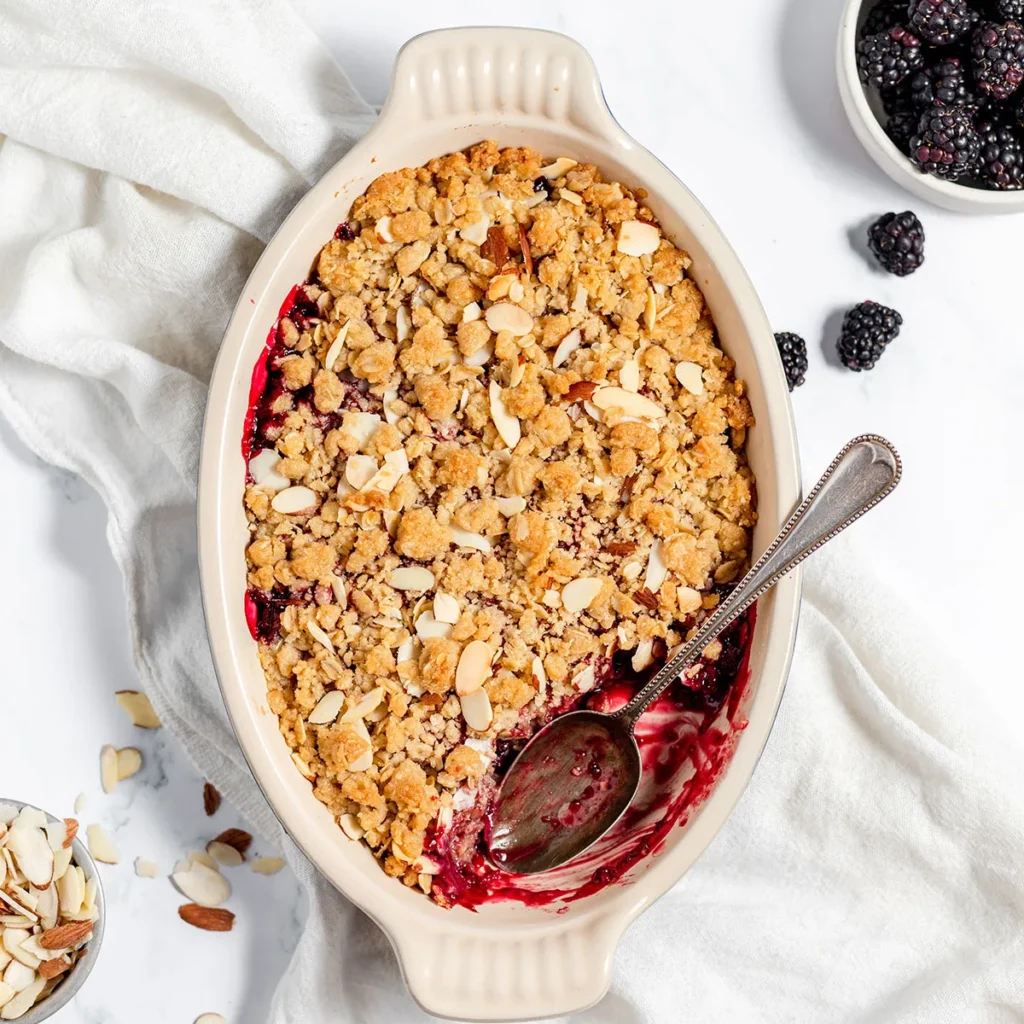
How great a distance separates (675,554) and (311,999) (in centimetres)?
76

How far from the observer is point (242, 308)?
1300 mm

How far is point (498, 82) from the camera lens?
4.27 ft

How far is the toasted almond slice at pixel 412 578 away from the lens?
4.37 feet

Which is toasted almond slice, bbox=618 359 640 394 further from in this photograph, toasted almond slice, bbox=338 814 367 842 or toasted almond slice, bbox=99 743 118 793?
toasted almond slice, bbox=99 743 118 793

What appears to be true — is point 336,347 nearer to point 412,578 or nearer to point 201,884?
point 412,578

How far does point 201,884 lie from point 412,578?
24.1 inches

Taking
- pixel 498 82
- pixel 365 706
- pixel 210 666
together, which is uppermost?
pixel 498 82

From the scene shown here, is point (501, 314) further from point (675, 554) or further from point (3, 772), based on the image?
point (3, 772)

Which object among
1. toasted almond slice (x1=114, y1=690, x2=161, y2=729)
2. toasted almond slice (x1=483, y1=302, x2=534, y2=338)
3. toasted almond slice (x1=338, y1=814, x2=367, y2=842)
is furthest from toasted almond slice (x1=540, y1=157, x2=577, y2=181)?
toasted almond slice (x1=114, y1=690, x2=161, y2=729)

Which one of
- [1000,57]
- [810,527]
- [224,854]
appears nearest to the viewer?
[810,527]

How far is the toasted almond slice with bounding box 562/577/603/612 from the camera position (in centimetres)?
132

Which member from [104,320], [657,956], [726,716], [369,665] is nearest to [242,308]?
[104,320]

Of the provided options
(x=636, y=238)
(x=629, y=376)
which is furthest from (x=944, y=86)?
(x=629, y=376)

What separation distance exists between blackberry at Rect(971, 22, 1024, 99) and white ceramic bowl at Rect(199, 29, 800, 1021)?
42cm
